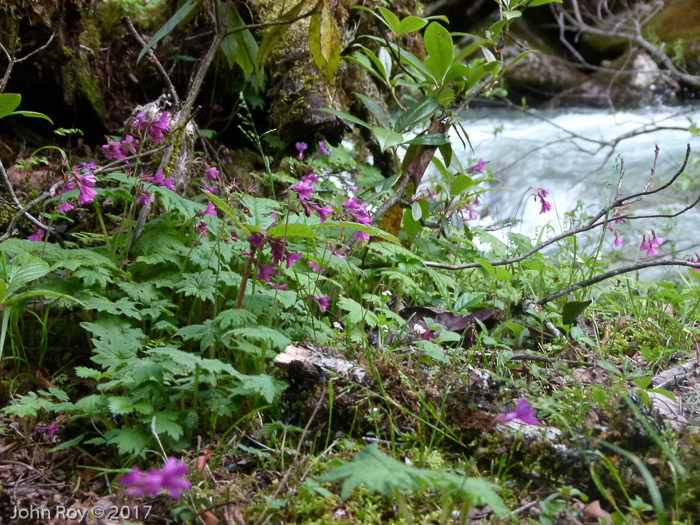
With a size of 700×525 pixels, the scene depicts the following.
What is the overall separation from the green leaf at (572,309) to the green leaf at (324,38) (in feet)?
4.78

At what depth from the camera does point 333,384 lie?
1675 millimetres

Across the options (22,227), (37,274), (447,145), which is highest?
(447,145)

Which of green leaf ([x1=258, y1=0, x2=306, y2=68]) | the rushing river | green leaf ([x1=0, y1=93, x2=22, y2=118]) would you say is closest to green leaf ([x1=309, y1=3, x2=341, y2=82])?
green leaf ([x1=258, y1=0, x2=306, y2=68])

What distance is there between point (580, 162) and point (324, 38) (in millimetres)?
6557

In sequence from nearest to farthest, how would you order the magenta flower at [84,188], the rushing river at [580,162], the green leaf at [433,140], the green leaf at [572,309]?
the magenta flower at [84,188]
the green leaf at [572,309]
the green leaf at [433,140]
the rushing river at [580,162]

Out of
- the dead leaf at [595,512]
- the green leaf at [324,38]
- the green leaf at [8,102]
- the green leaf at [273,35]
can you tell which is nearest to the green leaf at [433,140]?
the green leaf at [324,38]

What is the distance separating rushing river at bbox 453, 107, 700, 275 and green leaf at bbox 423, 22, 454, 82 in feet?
10.8

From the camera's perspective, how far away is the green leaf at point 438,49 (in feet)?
8.13

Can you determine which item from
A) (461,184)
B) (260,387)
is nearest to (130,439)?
(260,387)

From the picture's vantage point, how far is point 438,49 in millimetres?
2512

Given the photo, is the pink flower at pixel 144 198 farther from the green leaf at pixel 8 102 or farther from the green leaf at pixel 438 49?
the green leaf at pixel 438 49

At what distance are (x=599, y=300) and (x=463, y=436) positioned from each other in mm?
1886

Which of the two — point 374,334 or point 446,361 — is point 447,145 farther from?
point 446,361

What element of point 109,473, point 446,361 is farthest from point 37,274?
point 446,361
